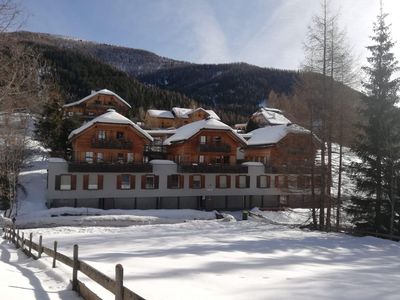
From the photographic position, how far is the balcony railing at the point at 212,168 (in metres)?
42.6

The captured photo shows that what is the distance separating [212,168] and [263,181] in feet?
21.8

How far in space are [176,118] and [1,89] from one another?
264ft

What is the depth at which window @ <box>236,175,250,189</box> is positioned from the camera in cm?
4512

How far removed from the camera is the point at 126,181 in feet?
134

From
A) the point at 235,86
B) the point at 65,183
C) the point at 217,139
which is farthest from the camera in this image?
the point at 235,86

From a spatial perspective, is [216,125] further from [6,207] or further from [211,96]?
[211,96]

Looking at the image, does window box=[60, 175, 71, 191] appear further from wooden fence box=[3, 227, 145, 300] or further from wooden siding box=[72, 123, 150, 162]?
wooden fence box=[3, 227, 145, 300]

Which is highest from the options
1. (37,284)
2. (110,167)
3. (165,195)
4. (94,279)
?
(110,167)

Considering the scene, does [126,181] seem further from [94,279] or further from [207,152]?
[94,279]

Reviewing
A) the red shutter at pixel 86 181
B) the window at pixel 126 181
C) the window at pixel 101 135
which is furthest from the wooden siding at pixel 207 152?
the red shutter at pixel 86 181

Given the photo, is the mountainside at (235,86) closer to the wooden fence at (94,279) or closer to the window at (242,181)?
the window at (242,181)

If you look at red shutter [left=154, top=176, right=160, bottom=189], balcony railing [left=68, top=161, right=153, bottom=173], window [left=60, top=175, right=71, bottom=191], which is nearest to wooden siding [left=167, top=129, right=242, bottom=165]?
red shutter [left=154, top=176, right=160, bottom=189]

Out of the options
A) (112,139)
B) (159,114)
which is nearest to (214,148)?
(112,139)

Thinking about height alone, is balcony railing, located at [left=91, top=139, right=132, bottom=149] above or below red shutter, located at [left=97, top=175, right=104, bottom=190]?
above
